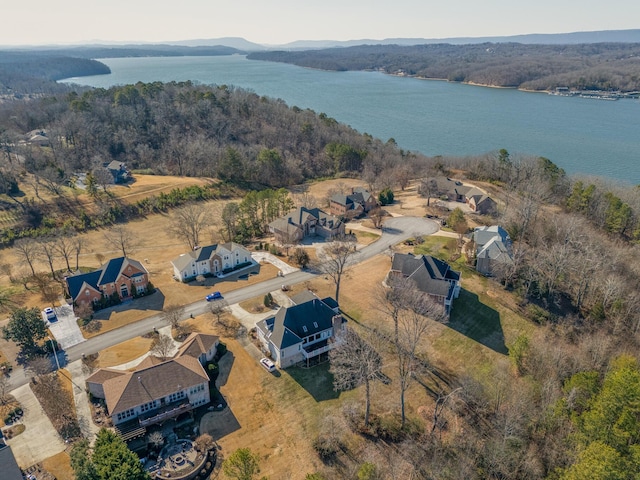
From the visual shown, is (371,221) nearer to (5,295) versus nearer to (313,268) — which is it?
(313,268)

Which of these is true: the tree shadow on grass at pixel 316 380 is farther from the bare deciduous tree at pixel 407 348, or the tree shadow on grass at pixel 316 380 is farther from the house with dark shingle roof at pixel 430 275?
the house with dark shingle roof at pixel 430 275

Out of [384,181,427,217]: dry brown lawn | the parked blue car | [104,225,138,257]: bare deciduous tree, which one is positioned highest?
[384,181,427,217]: dry brown lawn

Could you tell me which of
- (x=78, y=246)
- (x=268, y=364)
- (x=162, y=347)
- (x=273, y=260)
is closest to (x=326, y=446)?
(x=268, y=364)

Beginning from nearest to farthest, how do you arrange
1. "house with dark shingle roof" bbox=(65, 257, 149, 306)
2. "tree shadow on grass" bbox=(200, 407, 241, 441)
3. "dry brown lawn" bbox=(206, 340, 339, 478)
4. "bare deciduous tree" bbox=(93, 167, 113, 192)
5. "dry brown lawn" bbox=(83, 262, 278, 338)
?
"dry brown lawn" bbox=(206, 340, 339, 478)
"tree shadow on grass" bbox=(200, 407, 241, 441)
"dry brown lawn" bbox=(83, 262, 278, 338)
"house with dark shingle roof" bbox=(65, 257, 149, 306)
"bare deciduous tree" bbox=(93, 167, 113, 192)

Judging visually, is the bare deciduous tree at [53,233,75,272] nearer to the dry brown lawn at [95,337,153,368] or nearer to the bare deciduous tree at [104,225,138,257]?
the bare deciduous tree at [104,225,138,257]

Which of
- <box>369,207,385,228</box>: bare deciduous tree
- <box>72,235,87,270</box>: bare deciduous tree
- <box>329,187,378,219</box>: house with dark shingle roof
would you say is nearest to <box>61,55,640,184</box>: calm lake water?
<box>329,187,378,219</box>: house with dark shingle roof
